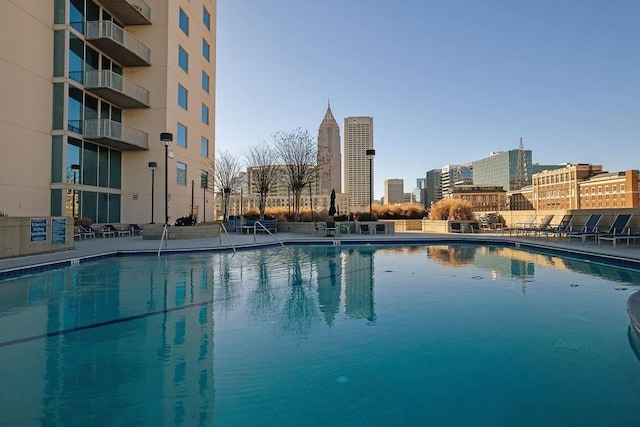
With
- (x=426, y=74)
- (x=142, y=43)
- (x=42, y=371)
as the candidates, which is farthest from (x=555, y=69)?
(x=42, y=371)

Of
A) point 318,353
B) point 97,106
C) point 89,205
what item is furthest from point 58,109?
point 318,353

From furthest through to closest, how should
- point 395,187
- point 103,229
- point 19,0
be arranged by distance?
1. point 395,187
2. point 103,229
3. point 19,0

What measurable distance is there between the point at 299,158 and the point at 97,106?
36.6 feet

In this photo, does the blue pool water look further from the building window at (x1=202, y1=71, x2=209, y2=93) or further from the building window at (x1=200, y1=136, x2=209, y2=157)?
the building window at (x1=202, y1=71, x2=209, y2=93)

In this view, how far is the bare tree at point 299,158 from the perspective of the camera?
22844 millimetres

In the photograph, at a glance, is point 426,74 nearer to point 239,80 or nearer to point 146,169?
point 239,80

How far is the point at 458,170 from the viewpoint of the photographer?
15600 centimetres

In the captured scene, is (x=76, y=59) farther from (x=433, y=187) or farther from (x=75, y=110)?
(x=433, y=187)

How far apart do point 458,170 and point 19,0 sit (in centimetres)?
15991

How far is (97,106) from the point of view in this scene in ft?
56.1

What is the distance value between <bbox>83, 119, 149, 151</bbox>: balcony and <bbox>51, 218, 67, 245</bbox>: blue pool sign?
6680mm

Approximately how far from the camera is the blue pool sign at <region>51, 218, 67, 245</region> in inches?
413

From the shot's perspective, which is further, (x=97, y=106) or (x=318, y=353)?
(x=97, y=106)

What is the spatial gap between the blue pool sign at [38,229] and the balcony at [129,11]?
1183cm
